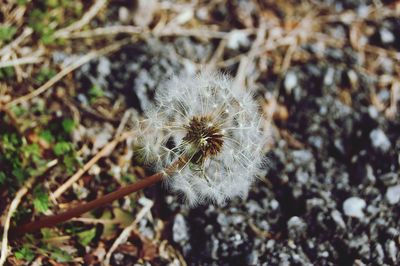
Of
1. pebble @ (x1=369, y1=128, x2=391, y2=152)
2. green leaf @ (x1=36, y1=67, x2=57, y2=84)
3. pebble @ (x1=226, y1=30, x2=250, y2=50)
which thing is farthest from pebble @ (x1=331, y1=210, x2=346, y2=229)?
green leaf @ (x1=36, y1=67, x2=57, y2=84)

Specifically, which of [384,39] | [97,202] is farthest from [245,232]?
[384,39]

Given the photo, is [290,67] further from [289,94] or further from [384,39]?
[384,39]

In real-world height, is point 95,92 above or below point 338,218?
above

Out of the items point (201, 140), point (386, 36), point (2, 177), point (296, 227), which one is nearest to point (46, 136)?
point (2, 177)

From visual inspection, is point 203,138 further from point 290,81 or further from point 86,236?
point 290,81

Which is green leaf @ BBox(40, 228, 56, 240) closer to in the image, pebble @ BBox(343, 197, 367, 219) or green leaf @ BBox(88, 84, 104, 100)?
green leaf @ BBox(88, 84, 104, 100)

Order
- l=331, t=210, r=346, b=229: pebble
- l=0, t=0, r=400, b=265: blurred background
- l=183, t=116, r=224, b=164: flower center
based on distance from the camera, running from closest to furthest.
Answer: l=183, t=116, r=224, b=164: flower center → l=0, t=0, r=400, b=265: blurred background → l=331, t=210, r=346, b=229: pebble
